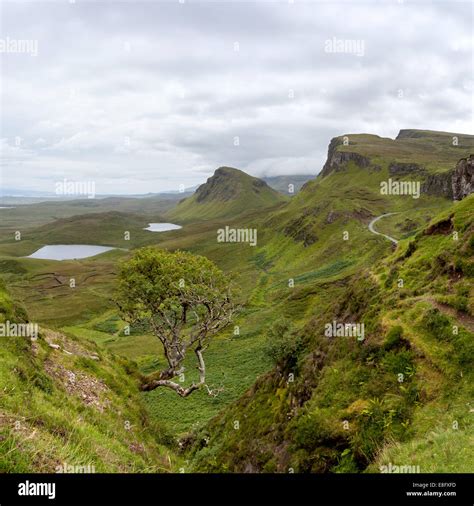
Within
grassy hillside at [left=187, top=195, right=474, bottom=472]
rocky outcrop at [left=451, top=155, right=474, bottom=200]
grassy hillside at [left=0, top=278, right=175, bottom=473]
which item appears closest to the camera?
grassy hillside at [left=0, top=278, right=175, bottom=473]

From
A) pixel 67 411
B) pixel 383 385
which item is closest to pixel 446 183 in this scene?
pixel 383 385

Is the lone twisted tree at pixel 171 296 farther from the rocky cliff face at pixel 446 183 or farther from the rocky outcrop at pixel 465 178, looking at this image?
the rocky cliff face at pixel 446 183

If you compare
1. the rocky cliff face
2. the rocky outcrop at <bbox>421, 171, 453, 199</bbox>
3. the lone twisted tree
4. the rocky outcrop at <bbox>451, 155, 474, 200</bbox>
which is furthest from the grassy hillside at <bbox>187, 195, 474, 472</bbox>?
the rocky outcrop at <bbox>421, 171, 453, 199</bbox>

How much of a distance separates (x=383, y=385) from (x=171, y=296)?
1991cm

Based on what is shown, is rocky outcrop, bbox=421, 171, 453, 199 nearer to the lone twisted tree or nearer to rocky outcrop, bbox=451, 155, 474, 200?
rocky outcrop, bbox=451, 155, 474, 200

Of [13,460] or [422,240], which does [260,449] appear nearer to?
[13,460]

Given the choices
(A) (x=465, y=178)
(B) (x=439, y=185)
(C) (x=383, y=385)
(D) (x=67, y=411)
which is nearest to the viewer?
(D) (x=67, y=411)

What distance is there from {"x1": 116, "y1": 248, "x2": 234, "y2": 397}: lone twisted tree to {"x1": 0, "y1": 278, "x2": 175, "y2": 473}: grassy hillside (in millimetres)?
5289

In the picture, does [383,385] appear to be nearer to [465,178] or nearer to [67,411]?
[67,411]

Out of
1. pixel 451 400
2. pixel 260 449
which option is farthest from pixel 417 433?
pixel 260 449

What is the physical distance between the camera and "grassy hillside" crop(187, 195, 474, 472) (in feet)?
46.1

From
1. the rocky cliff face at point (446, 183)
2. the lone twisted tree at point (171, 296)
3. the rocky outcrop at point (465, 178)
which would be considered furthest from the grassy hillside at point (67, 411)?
the rocky cliff face at point (446, 183)

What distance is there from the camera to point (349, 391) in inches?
713

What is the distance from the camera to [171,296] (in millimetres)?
32062
